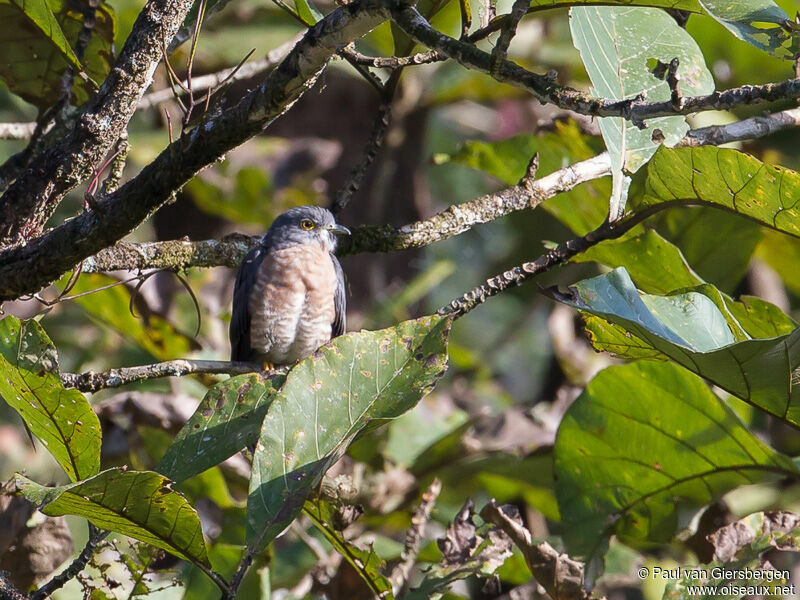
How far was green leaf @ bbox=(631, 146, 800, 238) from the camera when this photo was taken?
1949 millimetres

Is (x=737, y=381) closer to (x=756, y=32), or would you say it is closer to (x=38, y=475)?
(x=756, y=32)

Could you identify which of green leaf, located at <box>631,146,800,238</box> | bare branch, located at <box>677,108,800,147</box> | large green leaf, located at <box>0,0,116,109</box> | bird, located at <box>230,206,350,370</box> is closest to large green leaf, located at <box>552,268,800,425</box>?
green leaf, located at <box>631,146,800,238</box>

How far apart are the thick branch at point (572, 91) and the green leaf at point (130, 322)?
2003 mm

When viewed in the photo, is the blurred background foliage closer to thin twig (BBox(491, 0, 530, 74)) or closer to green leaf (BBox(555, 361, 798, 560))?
green leaf (BBox(555, 361, 798, 560))

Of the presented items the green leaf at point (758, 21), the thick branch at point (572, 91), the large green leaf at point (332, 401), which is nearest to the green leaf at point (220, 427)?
the large green leaf at point (332, 401)

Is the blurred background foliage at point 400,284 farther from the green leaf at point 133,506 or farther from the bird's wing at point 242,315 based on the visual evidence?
the green leaf at point 133,506

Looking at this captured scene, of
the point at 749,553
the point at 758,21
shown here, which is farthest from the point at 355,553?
the point at 758,21

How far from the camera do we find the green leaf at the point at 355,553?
1930mm

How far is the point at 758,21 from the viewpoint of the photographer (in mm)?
1752

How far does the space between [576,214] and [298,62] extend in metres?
1.58

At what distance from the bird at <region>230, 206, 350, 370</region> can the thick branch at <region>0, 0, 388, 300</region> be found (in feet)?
6.28

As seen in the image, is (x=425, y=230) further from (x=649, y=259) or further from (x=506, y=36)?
(x=506, y=36)

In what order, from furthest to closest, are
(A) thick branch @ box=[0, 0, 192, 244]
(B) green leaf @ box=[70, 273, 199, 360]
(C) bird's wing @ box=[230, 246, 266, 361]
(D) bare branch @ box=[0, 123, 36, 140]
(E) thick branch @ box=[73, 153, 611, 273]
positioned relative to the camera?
1. (C) bird's wing @ box=[230, 246, 266, 361]
2. (B) green leaf @ box=[70, 273, 199, 360]
3. (D) bare branch @ box=[0, 123, 36, 140]
4. (E) thick branch @ box=[73, 153, 611, 273]
5. (A) thick branch @ box=[0, 0, 192, 244]

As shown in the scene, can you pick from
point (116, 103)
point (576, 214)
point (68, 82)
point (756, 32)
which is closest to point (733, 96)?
point (756, 32)
